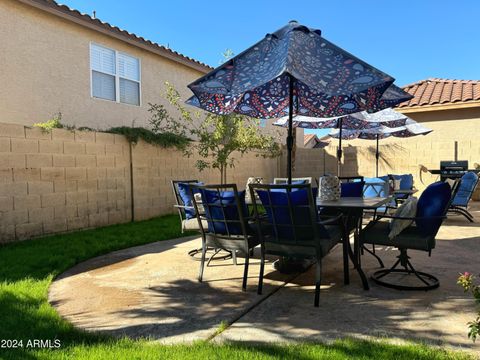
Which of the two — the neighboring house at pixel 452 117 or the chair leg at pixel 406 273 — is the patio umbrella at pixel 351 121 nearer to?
the chair leg at pixel 406 273

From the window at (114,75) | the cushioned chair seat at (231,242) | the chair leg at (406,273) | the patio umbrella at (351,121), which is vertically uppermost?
the window at (114,75)

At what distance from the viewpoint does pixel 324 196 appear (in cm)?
483

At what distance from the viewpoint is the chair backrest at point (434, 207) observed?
4016 millimetres

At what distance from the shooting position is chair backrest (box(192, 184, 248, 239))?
162 inches

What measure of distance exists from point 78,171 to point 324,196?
5.08m

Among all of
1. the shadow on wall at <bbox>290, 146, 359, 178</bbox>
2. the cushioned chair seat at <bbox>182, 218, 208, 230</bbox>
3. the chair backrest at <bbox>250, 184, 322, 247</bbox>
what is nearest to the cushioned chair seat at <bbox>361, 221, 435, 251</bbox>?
the chair backrest at <bbox>250, 184, 322, 247</bbox>

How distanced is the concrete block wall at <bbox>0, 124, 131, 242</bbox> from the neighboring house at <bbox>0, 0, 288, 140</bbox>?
1.99 m

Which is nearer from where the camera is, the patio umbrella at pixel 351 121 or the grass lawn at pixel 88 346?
the grass lawn at pixel 88 346

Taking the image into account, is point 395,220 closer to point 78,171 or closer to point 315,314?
point 315,314

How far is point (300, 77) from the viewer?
11.7 ft

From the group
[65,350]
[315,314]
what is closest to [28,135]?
[65,350]

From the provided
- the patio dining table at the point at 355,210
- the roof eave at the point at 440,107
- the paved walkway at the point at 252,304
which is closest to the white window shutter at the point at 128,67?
the paved walkway at the point at 252,304

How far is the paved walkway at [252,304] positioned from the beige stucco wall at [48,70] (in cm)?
509

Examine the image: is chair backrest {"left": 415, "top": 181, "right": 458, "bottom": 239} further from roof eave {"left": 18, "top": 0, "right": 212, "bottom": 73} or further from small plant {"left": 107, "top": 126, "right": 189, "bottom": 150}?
roof eave {"left": 18, "top": 0, "right": 212, "bottom": 73}
